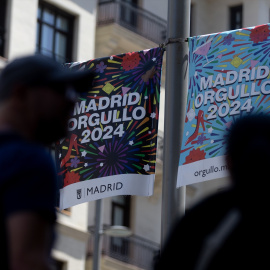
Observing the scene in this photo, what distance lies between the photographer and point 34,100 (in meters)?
4.65

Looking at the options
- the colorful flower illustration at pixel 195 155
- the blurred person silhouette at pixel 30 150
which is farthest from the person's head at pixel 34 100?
the colorful flower illustration at pixel 195 155

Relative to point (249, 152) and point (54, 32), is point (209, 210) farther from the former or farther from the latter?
point (54, 32)

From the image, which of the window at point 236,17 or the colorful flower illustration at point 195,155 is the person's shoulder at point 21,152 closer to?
the colorful flower illustration at point 195,155

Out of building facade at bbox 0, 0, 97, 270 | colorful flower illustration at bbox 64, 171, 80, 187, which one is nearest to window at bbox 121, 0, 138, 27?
building facade at bbox 0, 0, 97, 270

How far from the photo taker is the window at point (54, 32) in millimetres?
30406

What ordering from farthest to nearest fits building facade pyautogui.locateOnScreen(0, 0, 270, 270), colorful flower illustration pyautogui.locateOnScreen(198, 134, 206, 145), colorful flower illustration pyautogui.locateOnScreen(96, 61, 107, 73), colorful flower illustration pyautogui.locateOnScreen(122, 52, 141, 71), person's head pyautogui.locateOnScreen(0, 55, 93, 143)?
1. building facade pyautogui.locateOnScreen(0, 0, 270, 270)
2. colorful flower illustration pyautogui.locateOnScreen(96, 61, 107, 73)
3. colorful flower illustration pyautogui.locateOnScreen(122, 52, 141, 71)
4. colorful flower illustration pyautogui.locateOnScreen(198, 134, 206, 145)
5. person's head pyautogui.locateOnScreen(0, 55, 93, 143)

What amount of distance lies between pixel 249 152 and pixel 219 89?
28.2 ft

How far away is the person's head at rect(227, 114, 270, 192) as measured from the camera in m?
4.54

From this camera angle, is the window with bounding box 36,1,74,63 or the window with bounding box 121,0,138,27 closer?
the window with bounding box 36,1,74,63

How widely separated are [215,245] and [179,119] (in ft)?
26.1

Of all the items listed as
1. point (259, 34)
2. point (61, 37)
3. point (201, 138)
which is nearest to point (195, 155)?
point (201, 138)

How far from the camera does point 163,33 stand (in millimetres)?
35344

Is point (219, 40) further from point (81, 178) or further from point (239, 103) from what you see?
point (81, 178)

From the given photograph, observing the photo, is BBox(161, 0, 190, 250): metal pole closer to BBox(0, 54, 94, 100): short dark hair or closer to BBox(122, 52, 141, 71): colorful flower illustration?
BBox(122, 52, 141, 71): colorful flower illustration
